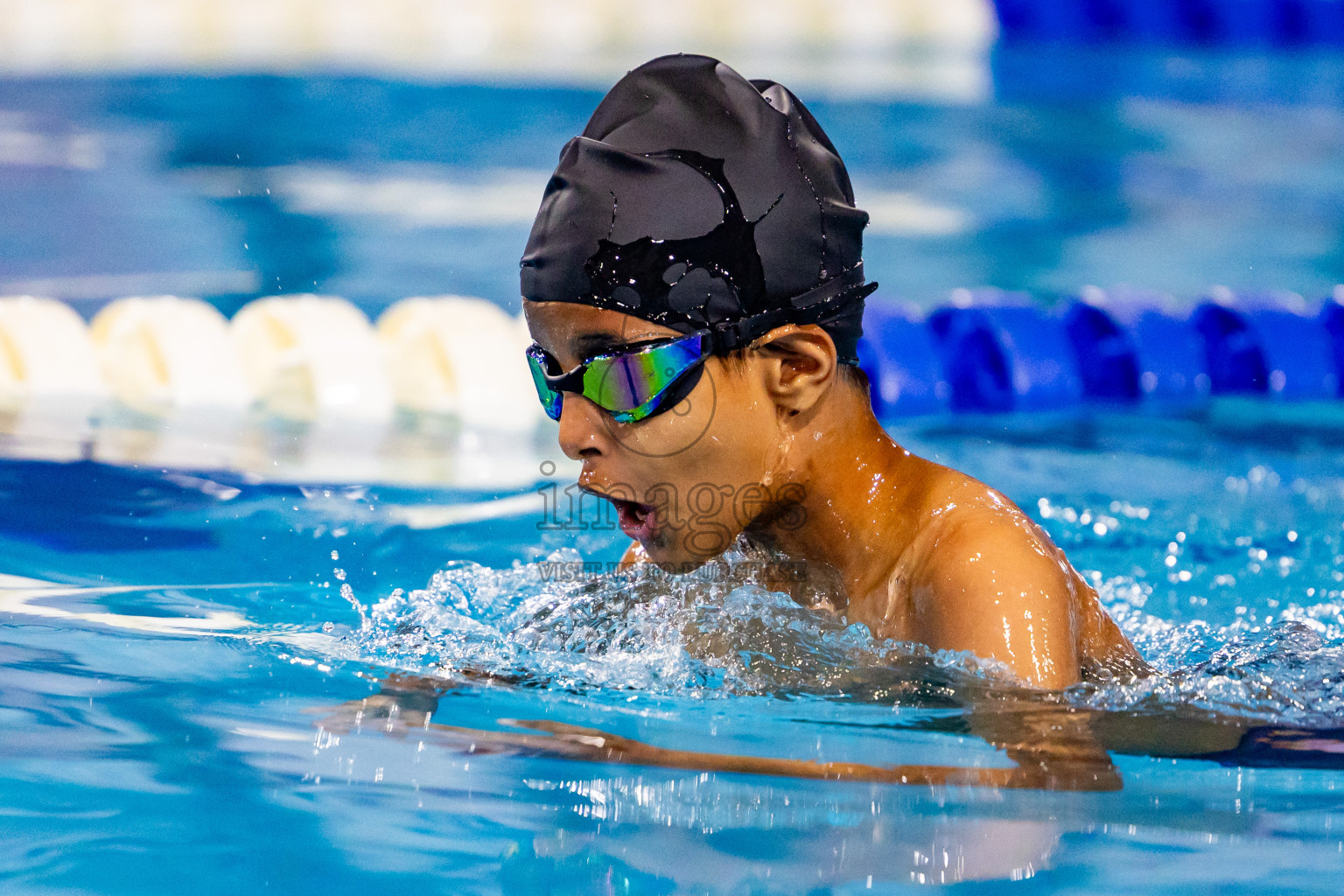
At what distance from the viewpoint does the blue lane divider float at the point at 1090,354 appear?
5137 mm

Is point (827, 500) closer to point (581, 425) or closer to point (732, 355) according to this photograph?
point (732, 355)

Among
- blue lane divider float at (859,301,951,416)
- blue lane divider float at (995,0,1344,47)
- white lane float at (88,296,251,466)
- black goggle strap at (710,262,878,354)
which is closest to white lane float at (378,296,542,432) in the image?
white lane float at (88,296,251,466)

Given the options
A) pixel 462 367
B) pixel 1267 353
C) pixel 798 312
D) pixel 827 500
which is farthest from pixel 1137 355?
pixel 798 312

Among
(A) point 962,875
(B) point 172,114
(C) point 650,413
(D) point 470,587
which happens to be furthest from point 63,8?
(A) point 962,875

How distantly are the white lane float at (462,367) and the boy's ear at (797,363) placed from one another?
98.9 inches

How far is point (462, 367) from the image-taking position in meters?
4.79

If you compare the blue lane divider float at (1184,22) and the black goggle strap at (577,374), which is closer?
the black goggle strap at (577,374)

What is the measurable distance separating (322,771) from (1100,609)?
1274 millimetres

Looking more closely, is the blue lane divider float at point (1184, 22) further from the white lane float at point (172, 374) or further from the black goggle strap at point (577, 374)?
the black goggle strap at point (577, 374)

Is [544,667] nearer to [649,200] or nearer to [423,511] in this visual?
[649,200]

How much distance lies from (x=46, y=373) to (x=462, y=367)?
130cm

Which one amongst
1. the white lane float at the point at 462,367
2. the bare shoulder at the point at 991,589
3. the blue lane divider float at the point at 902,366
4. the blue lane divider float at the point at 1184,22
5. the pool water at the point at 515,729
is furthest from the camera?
the blue lane divider float at the point at 1184,22

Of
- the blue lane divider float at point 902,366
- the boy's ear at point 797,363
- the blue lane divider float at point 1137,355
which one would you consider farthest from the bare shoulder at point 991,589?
the blue lane divider float at point 1137,355

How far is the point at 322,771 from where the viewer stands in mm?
1840
